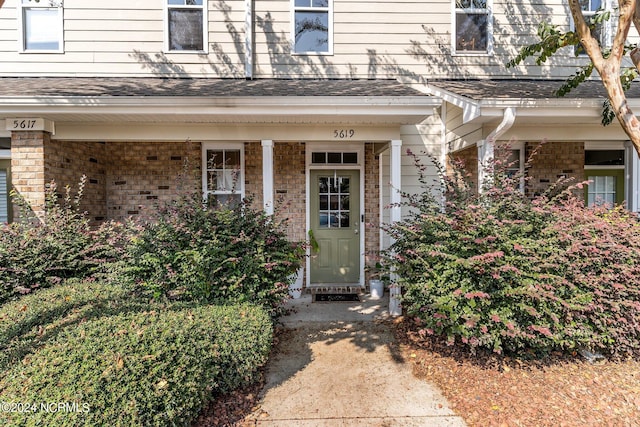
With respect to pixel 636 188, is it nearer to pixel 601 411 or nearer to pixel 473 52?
pixel 473 52

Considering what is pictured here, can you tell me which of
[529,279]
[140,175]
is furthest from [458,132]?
[140,175]

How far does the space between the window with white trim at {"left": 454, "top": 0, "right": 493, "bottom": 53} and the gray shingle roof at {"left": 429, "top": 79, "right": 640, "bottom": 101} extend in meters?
0.67

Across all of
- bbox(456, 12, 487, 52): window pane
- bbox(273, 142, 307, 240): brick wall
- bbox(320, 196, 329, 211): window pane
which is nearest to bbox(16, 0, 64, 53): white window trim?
bbox(273, 142, 307, 240): brick wall

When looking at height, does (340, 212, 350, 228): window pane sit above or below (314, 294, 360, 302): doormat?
above

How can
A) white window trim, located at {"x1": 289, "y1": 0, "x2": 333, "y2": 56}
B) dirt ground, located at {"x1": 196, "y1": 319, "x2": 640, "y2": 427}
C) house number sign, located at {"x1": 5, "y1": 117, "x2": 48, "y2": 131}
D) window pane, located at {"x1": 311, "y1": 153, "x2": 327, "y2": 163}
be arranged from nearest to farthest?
dirt ground, located at {"x1": 196, "y1": 319, "x2": 640, "y2": 427} < house number sign, located at {"x1": 5, "y1": 117, "x2": 48, "y2": 131} < white window trim, located at {"x1": 289, "y1": 0, "x2": 333, "y2": 56} < window pane, located at {"x1": 311, "y1": 153, "x2": 327, "y2": 163}

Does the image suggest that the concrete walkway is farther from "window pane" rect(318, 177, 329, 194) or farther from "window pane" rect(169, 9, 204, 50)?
"window pane" rect(169, 9, 204, 50)

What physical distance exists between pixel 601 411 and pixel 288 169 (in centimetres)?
510

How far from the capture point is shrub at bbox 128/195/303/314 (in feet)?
12.3

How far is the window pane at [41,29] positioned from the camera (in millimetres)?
5809

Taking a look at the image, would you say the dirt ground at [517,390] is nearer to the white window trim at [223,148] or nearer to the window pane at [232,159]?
the white window trim at [223,148]

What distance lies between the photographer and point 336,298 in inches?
224

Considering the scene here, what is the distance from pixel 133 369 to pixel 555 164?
725 cm

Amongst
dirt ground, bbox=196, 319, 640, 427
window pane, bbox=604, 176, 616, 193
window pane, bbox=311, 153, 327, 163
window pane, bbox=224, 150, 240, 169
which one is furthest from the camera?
window pane, bbox=604, 176, 616, 193

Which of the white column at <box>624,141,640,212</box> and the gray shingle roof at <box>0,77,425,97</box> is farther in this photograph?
the white column at <box>624,141,640,212</box>
